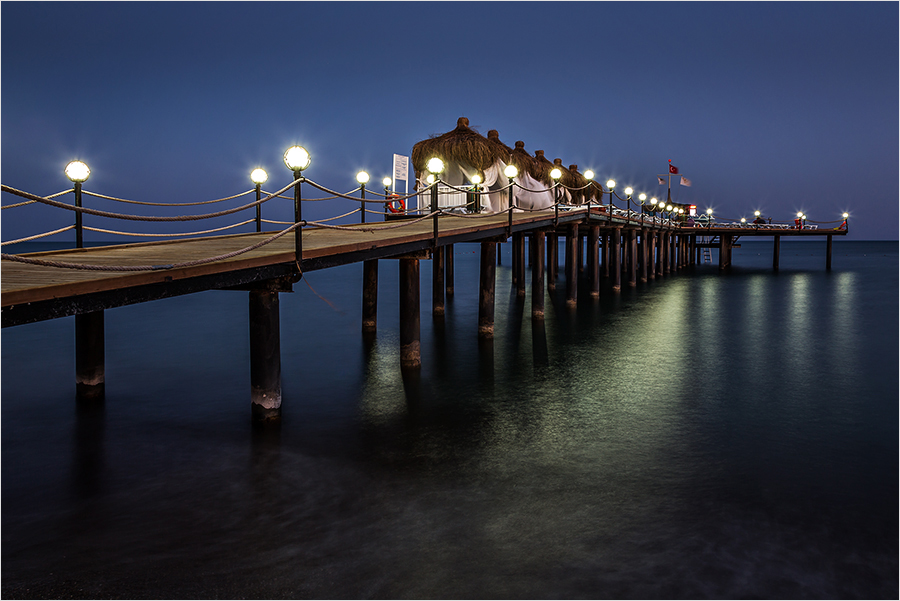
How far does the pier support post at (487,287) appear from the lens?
623 inches

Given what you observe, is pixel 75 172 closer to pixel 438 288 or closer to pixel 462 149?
pixel 438 288

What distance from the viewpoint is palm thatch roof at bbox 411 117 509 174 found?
20.7 meters

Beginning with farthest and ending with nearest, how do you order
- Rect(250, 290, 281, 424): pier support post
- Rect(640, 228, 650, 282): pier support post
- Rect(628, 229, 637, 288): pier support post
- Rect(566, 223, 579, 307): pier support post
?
Rect(640, 228, 650, 282): pier support post
Rect(628, 229, 637, 288): pier support post
Rect(566, 223, 579, 307): pier support post
Rect(250, 290, 281, 424): pier support post

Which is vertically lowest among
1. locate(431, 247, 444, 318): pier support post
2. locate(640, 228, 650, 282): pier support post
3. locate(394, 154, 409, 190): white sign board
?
locate(431, 247, 444, 318): pier support post

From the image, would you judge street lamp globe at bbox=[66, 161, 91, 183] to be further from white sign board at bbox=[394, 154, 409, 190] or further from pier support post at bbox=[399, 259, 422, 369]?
white sign board at bbox=[394, 154, 409, 190]

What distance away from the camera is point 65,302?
5426 mm

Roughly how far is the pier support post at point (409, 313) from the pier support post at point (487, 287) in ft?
10.5

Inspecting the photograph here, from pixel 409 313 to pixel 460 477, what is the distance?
5007mm

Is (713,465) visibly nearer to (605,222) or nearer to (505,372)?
(505,372)

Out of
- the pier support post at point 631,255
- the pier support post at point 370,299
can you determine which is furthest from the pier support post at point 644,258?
the pier support post at point 370,299

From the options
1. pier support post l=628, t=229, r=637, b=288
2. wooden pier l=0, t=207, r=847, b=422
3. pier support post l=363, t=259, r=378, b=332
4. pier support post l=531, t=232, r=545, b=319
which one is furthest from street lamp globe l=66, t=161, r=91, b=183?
pier support post l=628, t=229, r=637, b=288

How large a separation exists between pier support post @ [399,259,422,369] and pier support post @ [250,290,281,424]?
3559 mm

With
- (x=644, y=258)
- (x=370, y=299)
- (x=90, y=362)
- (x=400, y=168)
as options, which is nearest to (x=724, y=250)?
(x=644, y=258)

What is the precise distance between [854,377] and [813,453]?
6.08m
